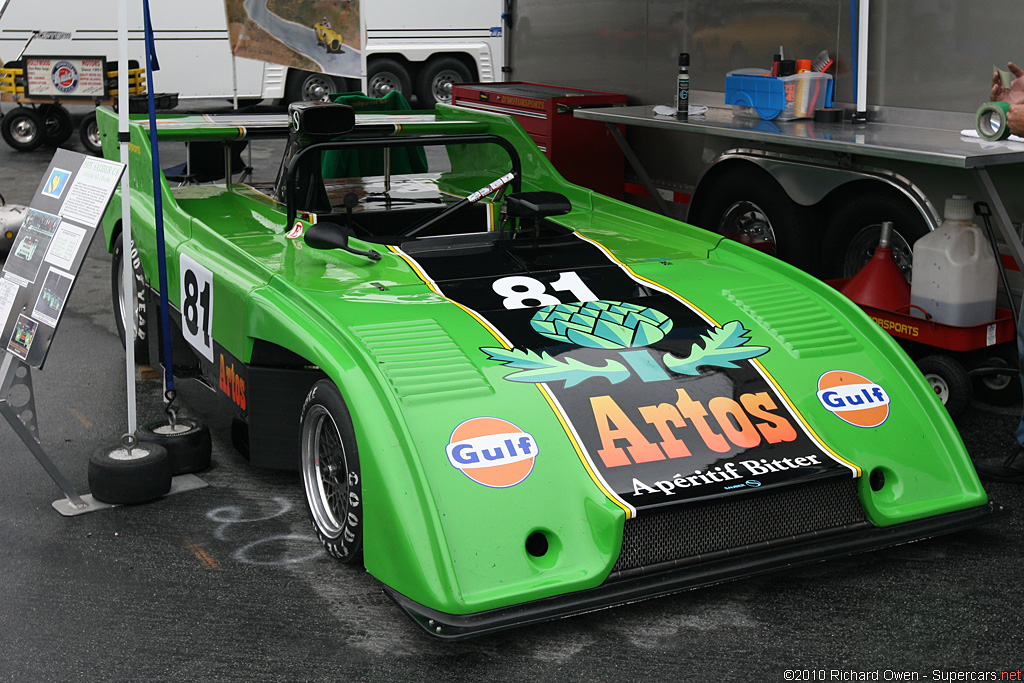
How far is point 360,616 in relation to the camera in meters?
3.28

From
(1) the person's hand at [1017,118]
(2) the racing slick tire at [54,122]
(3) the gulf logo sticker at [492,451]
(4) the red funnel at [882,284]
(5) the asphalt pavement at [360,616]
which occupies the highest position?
(2) the racing slick tire at [54,122]

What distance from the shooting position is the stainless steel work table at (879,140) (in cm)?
458

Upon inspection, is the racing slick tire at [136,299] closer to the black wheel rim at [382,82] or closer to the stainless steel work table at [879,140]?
the stainless steel work table at [879,140]

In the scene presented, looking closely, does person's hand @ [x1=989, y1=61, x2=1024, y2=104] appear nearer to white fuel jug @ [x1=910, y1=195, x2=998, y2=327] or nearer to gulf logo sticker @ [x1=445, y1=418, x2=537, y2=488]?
white fuel jug @ [x1=910, y1=195, x2=998, y2=327]

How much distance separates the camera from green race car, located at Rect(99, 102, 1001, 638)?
3072 millimetres

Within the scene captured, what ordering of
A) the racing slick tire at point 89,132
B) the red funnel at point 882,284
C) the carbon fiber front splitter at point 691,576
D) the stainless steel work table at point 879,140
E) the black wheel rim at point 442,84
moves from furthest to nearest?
the black wheel rim at point 442,84 → the racing slick tire at point 89,132 → the red funnel at point 882,284 → the stainless steel work table at point 879,140 → the carbon fiber front splitter at point 691,576

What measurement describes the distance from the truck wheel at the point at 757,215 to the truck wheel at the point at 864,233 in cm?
18

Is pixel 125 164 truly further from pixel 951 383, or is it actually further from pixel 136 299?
pixel 951 383

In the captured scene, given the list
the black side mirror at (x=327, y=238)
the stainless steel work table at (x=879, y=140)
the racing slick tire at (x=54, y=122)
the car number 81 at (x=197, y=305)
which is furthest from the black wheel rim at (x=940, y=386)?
the racing slick tire at (x=54, y=122)

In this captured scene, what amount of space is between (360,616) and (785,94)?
4.01 meters

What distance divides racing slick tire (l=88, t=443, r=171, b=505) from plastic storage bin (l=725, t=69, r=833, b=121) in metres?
3.84

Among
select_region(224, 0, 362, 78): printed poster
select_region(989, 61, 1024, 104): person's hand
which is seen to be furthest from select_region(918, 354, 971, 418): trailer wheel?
select_region(224, 0, 362, 78): printed poster

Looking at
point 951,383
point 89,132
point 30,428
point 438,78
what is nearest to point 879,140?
point 951,383

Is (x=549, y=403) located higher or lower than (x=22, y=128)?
lower
